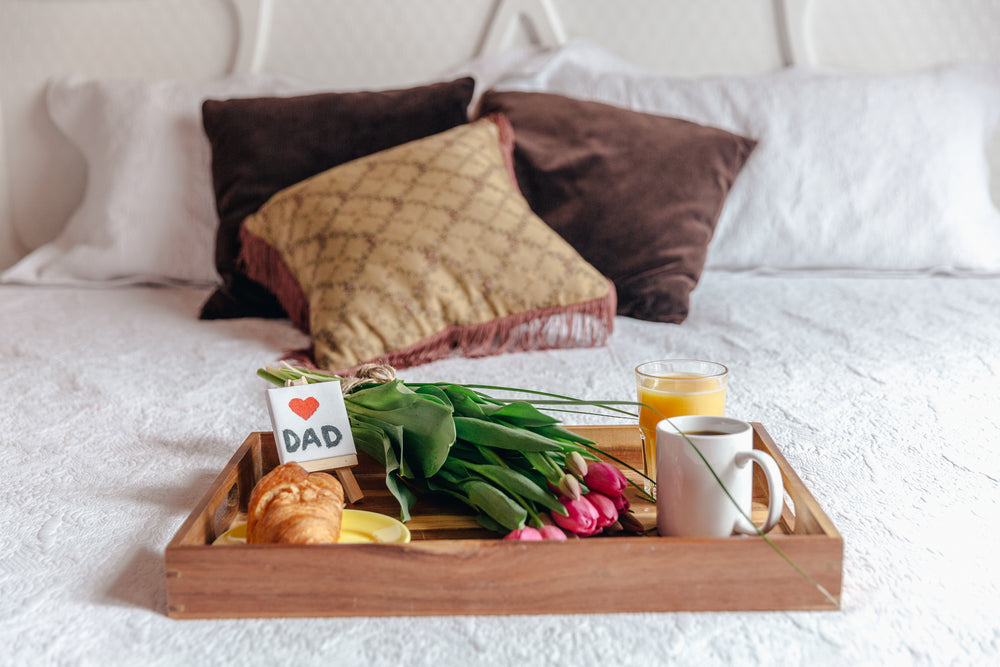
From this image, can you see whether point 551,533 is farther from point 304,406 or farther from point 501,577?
point 304,406

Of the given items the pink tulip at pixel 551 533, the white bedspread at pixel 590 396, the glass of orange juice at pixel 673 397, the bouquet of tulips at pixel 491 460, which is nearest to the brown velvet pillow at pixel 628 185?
the white bedspread at pixel 590 396

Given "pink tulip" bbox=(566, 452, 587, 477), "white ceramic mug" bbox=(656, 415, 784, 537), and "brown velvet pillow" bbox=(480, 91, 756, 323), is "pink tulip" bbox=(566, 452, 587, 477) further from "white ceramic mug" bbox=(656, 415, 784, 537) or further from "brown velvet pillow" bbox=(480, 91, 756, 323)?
"brown velvet pillow" bbox=(480, 91, 756, 323)

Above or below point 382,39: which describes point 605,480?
below

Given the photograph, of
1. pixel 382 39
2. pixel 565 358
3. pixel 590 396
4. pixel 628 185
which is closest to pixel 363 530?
pixel 590 396

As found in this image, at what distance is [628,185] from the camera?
1660 mm

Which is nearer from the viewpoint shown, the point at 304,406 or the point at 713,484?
the point at 713,484

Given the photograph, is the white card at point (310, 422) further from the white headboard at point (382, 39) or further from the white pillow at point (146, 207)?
the white headboard at point (382, 39)

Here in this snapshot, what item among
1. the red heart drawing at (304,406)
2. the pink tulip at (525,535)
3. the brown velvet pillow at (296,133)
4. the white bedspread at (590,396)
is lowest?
the white bedspread at (590,396)

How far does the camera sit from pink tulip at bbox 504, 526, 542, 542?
58 centimetres

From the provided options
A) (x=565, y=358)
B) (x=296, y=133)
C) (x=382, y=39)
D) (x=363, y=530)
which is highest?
(x=382, y=39)

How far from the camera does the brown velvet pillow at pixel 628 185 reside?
5.29 ft

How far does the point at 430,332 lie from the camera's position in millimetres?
1287

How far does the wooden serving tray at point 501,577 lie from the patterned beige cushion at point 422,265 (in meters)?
0.69

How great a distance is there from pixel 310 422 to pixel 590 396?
41cm
